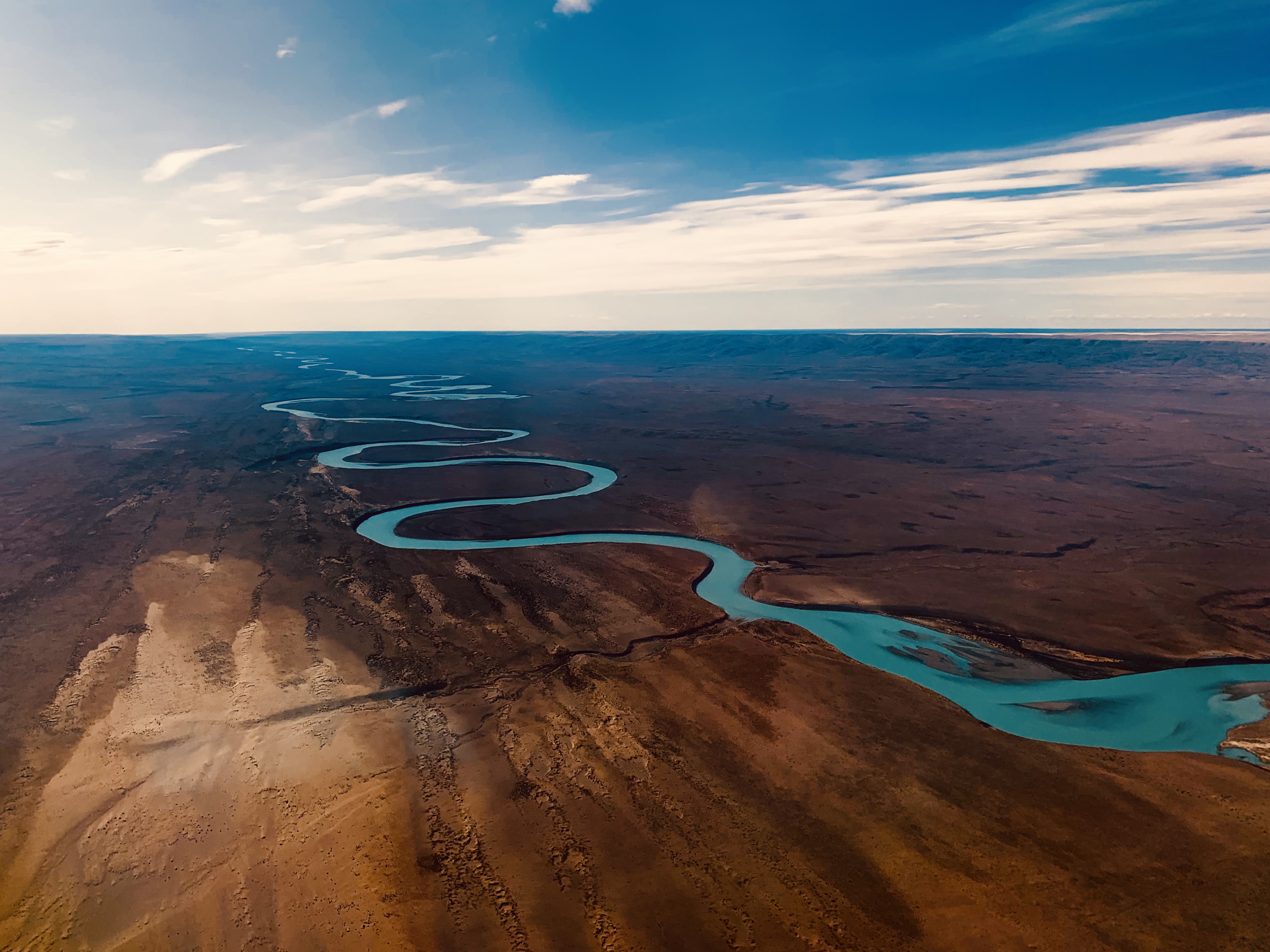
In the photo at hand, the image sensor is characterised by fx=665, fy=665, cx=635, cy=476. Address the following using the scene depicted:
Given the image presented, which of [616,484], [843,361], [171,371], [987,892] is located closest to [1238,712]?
[987,892]

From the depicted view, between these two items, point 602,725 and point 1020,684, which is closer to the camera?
point 602,725

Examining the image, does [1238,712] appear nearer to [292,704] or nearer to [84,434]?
[292,704]

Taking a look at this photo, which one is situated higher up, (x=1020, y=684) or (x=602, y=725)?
(x=602, y=725)

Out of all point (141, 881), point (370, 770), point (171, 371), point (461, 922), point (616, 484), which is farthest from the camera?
point (171, 371)

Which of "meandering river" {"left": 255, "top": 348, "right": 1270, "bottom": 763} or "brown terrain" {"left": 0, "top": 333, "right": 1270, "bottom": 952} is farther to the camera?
"meandering river" {"left": 255, "top": 348, "right": 1270, "bottom": 763}
